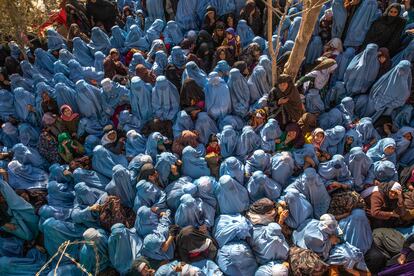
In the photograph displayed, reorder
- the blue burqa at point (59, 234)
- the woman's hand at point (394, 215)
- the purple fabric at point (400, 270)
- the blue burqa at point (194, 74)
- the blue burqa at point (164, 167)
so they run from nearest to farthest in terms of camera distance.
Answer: the purple fabric at point (400, 270) → the woman's hand at point (394, 215) → the blue burqa at point (59, 234) → the blue burqa at point (164, 167) → the blue burqa at point (194, 74)

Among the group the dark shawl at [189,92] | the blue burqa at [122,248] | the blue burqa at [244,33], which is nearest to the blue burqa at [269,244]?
the blue burqa at [122,248]

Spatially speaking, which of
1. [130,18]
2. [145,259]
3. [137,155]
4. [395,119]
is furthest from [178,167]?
[130,18]

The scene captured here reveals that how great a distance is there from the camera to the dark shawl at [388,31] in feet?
18.7

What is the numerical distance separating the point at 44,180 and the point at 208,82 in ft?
8.45

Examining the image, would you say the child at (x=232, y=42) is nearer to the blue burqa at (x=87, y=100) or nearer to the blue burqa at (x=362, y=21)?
the blue burqa at (x=362, y=21)

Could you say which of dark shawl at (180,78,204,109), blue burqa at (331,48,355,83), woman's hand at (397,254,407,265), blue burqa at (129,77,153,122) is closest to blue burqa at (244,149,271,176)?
dark shawl at (180,78,204,109)

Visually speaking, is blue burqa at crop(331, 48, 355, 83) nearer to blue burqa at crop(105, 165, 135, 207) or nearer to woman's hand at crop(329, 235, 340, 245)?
woman's hand at crop(329, 235, 340, 245)

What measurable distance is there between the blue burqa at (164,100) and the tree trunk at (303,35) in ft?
5.55

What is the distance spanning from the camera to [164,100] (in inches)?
226

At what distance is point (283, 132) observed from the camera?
5191 mm

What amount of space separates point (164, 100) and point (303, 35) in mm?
2097

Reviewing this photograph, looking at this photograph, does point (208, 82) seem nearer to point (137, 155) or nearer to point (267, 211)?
point (137, 155)

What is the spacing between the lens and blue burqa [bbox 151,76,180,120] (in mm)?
5715

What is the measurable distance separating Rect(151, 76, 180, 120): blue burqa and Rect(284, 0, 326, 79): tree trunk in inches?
66.6
